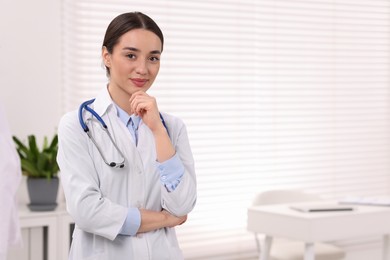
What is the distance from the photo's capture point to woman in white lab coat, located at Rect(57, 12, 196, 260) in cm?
198

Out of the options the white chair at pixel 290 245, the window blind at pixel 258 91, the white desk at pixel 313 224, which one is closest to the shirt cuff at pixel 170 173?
the white desk at pixel 313 224

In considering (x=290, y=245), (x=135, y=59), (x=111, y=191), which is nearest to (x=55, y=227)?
(x=290, y=245)

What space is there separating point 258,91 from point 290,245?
3.46ft

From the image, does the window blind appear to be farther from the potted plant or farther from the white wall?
the potted plant

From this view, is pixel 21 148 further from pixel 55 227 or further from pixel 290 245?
pixel 290 245

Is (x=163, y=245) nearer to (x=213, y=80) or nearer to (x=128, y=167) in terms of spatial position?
(x=128, y=167)

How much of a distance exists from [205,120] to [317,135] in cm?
95

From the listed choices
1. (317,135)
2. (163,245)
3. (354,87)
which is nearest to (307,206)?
(317,135)

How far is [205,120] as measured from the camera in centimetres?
454

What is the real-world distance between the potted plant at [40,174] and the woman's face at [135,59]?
1646 millimetres

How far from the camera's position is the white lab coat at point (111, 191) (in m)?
1.98

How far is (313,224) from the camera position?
3732 millimetres

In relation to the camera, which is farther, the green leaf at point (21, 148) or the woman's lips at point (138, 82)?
the green leaf at point (21, 148)

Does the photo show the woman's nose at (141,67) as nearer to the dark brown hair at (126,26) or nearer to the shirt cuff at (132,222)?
the dark brown hair at (126,26)
